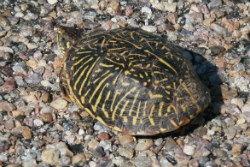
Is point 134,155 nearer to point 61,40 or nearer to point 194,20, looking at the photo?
point 61,40

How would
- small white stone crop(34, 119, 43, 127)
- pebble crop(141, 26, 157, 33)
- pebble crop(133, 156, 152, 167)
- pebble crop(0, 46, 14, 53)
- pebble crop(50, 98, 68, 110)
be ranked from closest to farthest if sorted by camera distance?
1. pebble crop(133, 156, 152, 167)
2. small white stone crop(34, 119, 43, 127)
3. pebble crop(50, 98, 68, 110)
4. pebble crop(0, 46, 14, 53)
5. pebble crop(141, 26, 157, 33)

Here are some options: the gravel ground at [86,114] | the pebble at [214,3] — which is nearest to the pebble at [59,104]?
the gravel ground at [86,114]

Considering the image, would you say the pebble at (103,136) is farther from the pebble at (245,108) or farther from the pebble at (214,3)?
the pebble at (214,3)

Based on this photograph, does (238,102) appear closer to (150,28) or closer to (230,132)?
Result: (230,132)

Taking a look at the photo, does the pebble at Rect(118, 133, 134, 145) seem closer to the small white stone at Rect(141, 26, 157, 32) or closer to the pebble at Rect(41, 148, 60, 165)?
the pebble at Rect(41, 148, 60, 165)

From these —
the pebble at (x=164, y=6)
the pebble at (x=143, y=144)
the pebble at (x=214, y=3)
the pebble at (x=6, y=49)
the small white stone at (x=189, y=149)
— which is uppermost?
the pebble at (x=214, y=3)

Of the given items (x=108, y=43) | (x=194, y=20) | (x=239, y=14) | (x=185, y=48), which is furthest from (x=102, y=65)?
(x=239, y=14)

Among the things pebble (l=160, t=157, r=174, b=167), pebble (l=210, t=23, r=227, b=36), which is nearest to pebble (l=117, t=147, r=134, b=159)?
pebble (l=160, t=157, r=174, b=167)
